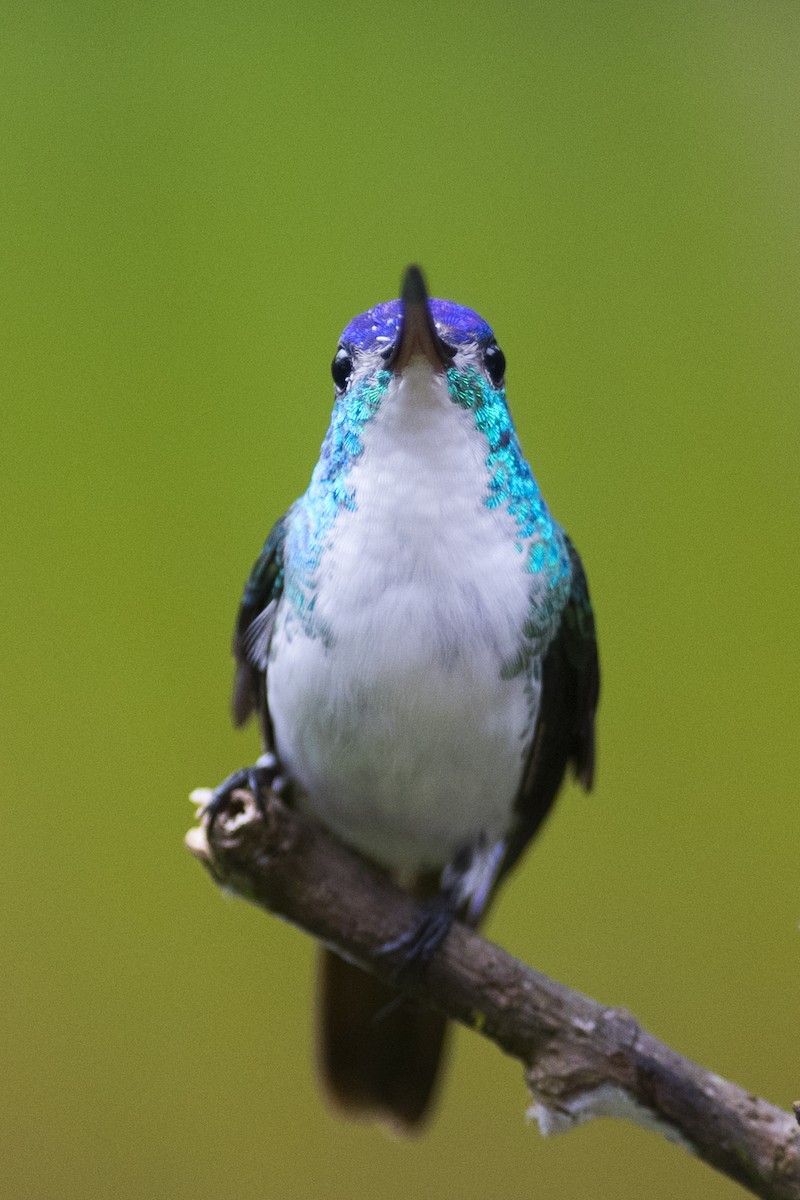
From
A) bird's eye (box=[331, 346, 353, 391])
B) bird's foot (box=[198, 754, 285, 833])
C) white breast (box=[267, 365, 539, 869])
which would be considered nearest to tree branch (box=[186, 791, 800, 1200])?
bird's foot (box=[198, 754, 285, 833])

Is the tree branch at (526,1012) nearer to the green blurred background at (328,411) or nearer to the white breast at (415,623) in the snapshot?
the white breast at (415,623)

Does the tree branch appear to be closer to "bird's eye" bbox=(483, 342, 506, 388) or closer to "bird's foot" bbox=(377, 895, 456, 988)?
"bird's foot" bbox=(377, 895, 456, 988)

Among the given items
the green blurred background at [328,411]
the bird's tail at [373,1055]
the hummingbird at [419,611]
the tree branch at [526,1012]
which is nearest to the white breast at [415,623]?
the hummingbird at [419,611]

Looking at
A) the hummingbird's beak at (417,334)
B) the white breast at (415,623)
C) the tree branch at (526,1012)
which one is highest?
the hummingbird's beak at (417,334)

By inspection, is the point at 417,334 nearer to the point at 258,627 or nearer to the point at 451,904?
the point at 258,627

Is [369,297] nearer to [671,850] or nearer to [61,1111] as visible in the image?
[671,850]

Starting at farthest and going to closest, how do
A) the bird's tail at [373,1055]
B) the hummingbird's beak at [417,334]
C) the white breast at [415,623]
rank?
the bird's tail at [373,1055] < the white breast at [415,623] < the hummingbird's beak at [417,334]
